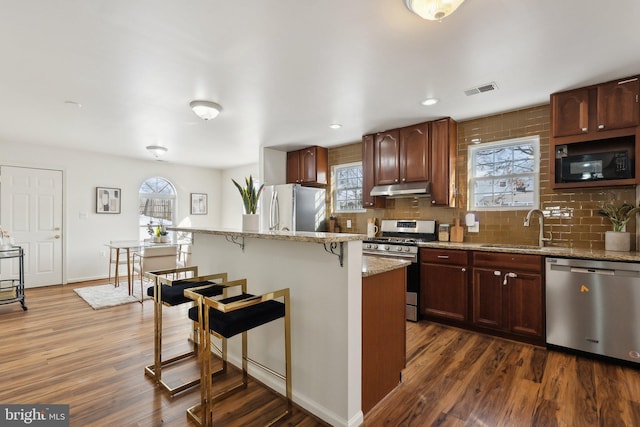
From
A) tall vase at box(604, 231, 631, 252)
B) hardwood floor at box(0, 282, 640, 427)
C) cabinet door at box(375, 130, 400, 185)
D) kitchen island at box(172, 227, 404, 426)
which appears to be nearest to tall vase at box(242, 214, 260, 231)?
kitchen island at box(172, 227, 404, 426)

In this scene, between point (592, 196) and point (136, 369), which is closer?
point (136, 369)

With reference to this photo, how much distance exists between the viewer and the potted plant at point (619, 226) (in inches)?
108

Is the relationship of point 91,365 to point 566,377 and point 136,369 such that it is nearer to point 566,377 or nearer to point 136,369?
point 136,369

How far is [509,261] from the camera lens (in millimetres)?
2979

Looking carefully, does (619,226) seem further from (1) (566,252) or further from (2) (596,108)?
(2) (596,108)

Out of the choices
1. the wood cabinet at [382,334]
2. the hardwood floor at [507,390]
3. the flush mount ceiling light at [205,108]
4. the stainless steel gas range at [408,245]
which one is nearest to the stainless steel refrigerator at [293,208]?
the stainless steel gas range at [408,245]

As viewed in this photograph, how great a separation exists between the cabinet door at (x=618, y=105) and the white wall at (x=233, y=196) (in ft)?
19.4

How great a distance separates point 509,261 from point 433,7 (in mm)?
2415

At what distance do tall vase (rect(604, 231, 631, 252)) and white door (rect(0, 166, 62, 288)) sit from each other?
7.81 m

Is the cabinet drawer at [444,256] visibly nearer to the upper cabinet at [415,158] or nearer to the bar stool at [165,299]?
the upper cabinet at [415,158]

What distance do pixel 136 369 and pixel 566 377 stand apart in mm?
3380

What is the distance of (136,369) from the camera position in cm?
249

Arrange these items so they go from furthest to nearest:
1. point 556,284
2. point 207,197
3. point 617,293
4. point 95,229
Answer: point 207,197, point 95,229, point 556,284, point 617,293

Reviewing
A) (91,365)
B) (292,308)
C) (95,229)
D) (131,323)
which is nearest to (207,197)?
(95,229)
